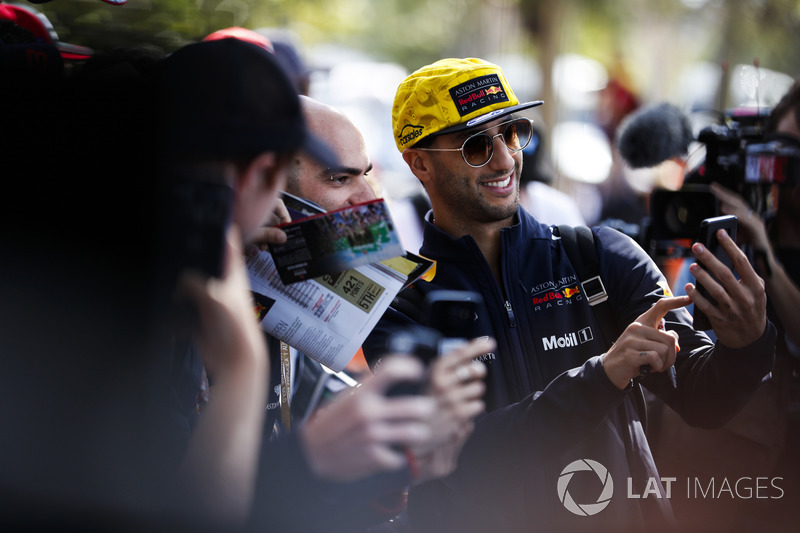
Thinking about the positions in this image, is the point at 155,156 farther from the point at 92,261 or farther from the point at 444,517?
the point at 444,517

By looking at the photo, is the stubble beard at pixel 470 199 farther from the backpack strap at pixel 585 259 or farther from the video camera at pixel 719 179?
the video camera at pixel 719 179

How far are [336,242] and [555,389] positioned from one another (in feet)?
2.09

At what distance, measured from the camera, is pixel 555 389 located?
182 centimetres

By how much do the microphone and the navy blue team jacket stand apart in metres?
1.56

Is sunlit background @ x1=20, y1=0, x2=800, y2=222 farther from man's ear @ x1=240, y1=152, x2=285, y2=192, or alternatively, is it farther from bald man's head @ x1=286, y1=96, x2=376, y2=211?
man's ear @ x1=240, y1=152, x2=285, y2=192

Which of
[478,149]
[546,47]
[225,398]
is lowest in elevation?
[546,47]

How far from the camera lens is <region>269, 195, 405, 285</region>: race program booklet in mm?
1573

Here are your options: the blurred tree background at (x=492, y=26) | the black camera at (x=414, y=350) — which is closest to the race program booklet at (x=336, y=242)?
the black camera at (x=414, y=350)

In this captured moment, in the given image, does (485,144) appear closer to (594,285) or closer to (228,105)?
(594,285)

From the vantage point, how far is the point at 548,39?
12.0 meters

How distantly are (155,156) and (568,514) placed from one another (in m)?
1.41

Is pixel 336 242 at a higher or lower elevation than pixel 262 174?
lower

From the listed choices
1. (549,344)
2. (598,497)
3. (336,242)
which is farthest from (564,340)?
(336,242)

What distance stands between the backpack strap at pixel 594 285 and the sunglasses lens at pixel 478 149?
0.37 m
